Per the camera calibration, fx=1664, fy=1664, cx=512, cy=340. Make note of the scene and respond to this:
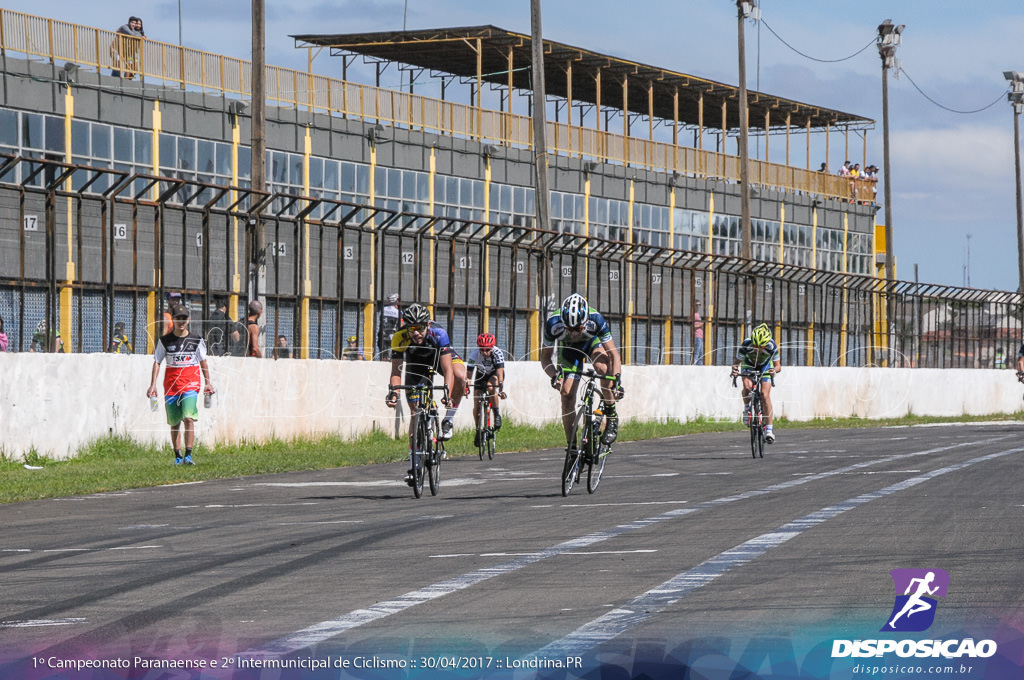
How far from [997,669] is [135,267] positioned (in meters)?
16.2

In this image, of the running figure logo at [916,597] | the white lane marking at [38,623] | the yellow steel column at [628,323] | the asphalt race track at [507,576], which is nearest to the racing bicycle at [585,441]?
the asphalt race track at [507,576]

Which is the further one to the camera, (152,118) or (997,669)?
(152,118)

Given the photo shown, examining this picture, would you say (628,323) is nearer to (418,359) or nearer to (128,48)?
(128,48)

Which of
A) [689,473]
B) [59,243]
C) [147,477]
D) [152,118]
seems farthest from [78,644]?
[152,118]

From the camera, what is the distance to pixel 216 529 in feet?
37.8

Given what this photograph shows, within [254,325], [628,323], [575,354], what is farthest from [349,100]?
[575,354]

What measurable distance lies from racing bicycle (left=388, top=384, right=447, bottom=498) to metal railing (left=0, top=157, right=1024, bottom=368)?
5.89 metres

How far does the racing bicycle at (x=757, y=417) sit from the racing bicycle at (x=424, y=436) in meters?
7.25

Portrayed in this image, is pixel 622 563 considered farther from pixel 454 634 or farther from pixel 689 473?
pixel 689 473

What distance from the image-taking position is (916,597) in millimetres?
7660

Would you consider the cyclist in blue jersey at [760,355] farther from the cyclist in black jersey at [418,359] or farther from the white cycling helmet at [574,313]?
the cyclist in black jersey at [418,359]

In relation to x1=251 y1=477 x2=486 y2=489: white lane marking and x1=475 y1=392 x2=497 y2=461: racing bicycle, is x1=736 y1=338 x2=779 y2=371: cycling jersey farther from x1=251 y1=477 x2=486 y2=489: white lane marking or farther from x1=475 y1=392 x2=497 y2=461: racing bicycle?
x1=251 y1=477 x2=486 y2=489: white lane marking

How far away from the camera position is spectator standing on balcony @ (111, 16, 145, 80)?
3953 centimetres

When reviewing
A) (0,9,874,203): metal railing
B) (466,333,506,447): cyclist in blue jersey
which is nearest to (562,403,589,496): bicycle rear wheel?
(466,333,506,447): cyclist in blue jersey
